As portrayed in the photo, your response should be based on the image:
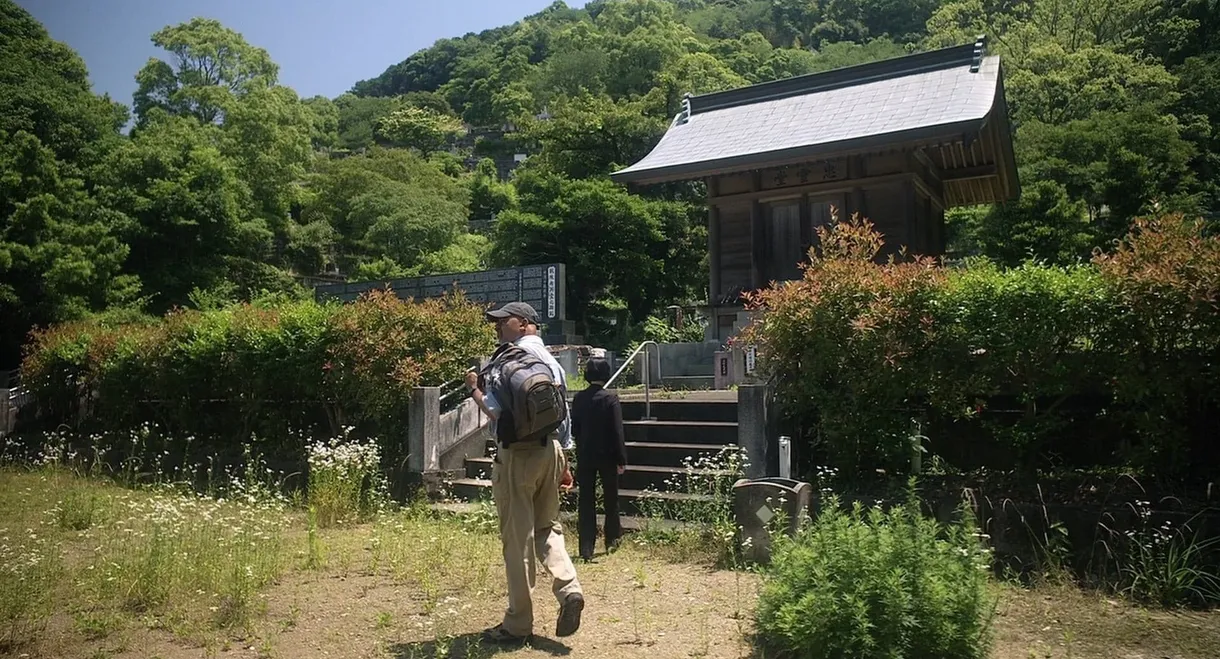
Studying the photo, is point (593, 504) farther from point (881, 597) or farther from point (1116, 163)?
point (1116, 163)

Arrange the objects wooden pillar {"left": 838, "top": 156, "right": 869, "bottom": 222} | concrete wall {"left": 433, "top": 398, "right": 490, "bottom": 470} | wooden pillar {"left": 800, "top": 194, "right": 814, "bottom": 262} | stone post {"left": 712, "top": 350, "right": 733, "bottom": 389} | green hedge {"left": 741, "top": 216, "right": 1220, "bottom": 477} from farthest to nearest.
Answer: wooden pillar {"left": 800, "top": 194, "right": 814, "bottom": 262}
wooden pillar {"left": 838, "top": 156, "right": 869, "bottom": 222}
stone post {"left": 712, "top": 350, "right": 733, "bottom": 389}
concrete wall {"left": 433, "top": 398, "right": 490, "bottom": 470}
green hedge {"left": 741, "top": 216, "right": 1220, "bottom": 477}

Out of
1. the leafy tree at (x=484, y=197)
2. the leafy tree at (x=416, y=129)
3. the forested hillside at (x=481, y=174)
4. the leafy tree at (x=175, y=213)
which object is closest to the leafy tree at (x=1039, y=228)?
the forested hillside at (x=481, y=174)

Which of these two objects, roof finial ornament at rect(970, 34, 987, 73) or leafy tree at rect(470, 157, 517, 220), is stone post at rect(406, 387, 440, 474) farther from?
leafy tree at rect(470, 157, 517, 220)

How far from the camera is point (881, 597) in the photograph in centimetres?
394

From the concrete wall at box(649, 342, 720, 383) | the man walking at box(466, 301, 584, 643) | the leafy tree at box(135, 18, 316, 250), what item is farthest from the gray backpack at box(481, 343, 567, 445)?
the leafy tree at box(135, 18, 316, 250)

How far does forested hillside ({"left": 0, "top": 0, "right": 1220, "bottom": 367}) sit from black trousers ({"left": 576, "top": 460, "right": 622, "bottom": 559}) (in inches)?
235

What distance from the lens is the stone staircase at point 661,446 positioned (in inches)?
315

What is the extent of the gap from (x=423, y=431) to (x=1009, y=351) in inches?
235

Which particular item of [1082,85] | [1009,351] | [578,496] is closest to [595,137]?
[1082,85]

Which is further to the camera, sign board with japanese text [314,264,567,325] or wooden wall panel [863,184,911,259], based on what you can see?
sign board with japanese text [314,264,567,325]

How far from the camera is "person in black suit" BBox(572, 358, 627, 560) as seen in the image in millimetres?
6820

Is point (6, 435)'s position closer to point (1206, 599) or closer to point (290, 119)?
point (1206, 599)

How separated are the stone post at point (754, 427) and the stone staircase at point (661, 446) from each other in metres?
0.50

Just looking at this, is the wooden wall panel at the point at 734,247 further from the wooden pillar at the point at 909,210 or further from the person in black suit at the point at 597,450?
the person in black suit at the point at 597,450
